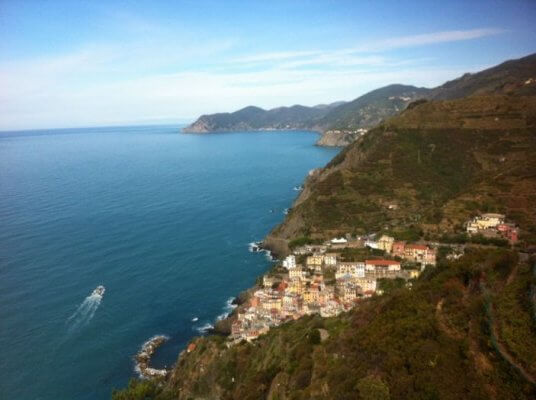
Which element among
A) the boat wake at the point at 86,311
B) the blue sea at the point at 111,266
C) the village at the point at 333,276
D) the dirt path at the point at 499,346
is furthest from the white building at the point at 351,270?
the boat wake at the point at 86,311

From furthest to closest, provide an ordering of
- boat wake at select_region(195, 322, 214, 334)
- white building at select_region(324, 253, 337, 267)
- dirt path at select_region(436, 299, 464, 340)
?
white building at select_region(324, 253, 337, 267) < boat wake at select_region(195, 322, 214, 334) < dirt path at select_region(436, 299, 464, 340)

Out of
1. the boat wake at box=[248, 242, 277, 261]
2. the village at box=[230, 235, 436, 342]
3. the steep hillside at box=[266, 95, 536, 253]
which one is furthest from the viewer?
the boat wake at box=[248, 242, 277, 261]

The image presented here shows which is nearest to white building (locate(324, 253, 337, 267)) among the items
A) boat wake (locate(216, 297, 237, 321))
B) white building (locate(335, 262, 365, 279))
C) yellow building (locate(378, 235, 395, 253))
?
white building (locate(335, 262, 365, 279))

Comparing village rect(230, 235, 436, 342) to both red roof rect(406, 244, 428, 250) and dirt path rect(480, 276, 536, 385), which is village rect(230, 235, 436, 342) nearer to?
red roof rect(406, 244, 428, 250)

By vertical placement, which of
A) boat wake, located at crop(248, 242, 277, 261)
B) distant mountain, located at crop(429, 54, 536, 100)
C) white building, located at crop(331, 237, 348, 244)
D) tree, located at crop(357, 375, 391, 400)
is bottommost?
boat wake, located at crop(248, 242, 277, 261)

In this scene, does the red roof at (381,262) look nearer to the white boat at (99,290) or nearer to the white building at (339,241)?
the white building at (339,241)

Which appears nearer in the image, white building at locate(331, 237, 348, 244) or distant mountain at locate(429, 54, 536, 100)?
white building at locate(331, 237, 348, 244)

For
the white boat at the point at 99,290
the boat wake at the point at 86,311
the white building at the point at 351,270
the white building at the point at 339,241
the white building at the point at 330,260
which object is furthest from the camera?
the white building at the point at 339,241
